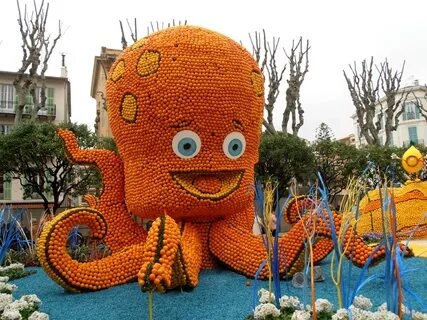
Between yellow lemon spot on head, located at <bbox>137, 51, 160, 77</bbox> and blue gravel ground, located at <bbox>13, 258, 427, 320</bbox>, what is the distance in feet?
9.92

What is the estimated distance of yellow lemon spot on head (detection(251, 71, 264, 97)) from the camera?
689cm

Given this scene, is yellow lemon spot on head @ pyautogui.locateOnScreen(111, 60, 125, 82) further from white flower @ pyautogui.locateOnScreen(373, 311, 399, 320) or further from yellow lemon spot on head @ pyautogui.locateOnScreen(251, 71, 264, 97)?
white flower @ pyautogui.locateOnScreen(373, 311, 399, 320)

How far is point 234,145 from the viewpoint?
647cm

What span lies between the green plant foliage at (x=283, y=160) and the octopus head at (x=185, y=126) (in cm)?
997

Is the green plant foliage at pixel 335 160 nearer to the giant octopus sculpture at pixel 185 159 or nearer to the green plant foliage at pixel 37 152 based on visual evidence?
the green plant foliage at pixel 37 152

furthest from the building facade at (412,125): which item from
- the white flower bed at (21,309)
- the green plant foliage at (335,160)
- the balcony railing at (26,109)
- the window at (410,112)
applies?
the white flower bed at (21,309)

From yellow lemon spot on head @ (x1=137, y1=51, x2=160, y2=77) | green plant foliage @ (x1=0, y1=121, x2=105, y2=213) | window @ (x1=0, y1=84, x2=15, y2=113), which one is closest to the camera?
yellow lemon spot on head @ (x1=137, y1=51, x2=160, y2=77)

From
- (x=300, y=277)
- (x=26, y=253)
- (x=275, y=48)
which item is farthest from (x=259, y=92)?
(x=275, y=48)

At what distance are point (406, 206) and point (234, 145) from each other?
6.53 m

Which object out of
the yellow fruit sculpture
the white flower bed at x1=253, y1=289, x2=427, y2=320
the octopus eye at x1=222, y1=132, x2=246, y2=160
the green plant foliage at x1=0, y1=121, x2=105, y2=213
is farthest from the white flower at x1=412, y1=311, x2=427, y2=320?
the green plant foliage at x1=0, y1=121, x2=105, y2=213

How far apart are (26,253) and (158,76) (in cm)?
596

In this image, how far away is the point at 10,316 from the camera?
13.4 ft

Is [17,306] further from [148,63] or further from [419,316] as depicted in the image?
[419,316]

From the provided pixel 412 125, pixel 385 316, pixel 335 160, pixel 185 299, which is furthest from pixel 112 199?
pixel 412 125
